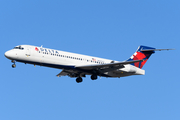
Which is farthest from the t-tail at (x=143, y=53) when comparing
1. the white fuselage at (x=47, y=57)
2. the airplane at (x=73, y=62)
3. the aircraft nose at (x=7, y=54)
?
the aircraft nose at (x=7, y=54)

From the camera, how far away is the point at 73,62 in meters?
34.8

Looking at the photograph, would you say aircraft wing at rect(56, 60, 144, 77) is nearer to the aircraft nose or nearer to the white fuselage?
the white fuselage

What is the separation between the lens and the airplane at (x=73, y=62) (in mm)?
32822

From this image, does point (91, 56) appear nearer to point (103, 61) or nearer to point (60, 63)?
point (103, 61)

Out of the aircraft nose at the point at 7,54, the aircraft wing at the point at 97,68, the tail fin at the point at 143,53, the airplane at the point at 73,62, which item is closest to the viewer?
the aircraft nose at the point at 7,54

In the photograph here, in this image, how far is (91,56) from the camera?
122 ft

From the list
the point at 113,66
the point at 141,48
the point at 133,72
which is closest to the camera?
the point at 113,66

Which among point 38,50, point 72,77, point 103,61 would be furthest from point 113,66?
point 38,50

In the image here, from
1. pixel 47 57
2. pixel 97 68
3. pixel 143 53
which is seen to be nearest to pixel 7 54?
pixel 47 57

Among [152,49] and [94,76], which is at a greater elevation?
[152,49]

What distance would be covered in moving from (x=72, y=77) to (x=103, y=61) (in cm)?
503

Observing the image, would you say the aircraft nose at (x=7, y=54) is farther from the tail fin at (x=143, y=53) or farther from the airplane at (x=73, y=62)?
the tail fin at (x=143, y=53)

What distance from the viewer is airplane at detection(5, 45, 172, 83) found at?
108 ft

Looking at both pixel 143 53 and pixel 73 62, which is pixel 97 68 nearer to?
pixel 73 62
